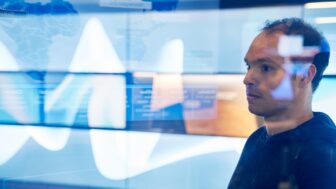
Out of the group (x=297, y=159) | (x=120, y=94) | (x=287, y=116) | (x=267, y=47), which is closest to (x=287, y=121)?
(x=287, y=116)

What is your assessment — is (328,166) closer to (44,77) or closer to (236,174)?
(236,174)

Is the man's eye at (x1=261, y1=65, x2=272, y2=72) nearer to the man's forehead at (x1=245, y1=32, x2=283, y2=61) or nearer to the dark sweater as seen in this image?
the man's forehead at (x1=245, y1=32, x2=283, y2=61)

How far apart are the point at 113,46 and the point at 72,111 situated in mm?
597

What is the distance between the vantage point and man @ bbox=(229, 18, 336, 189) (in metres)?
1.12

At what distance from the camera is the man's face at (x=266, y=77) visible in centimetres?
127

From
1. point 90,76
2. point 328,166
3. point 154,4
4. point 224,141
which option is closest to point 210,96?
point 224,141

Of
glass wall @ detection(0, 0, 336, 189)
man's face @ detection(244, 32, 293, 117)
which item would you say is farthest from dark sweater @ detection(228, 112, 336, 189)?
glass wall @ detection(0, 0, 336, 189)

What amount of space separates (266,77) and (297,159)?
0.99 feet

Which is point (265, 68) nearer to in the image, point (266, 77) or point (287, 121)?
point (266, 77)

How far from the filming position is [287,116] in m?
1.21

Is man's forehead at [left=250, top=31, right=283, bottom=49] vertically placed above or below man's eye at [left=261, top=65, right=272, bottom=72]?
above

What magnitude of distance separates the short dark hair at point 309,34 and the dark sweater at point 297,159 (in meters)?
0.18

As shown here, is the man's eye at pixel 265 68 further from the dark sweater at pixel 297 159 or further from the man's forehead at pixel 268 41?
the dark sweater at pixel 297 159

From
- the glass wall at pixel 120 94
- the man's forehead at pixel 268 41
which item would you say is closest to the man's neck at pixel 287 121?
the man's forehead at pixel 268 41
